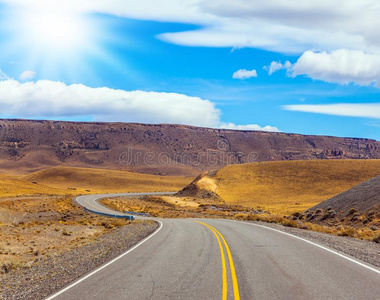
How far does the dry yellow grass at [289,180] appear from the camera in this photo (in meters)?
71.9

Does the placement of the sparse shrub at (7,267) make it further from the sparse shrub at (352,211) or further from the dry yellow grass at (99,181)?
the dry yellow grass at (99,181)

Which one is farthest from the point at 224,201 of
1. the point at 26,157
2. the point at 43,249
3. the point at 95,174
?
the point at 26,157

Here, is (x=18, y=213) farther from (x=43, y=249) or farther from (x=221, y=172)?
(x=221, y=172)

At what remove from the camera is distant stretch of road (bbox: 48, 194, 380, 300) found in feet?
27.2

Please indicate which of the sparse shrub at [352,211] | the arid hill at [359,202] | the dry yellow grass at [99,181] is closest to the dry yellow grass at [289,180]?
the arid hill at [359,202]

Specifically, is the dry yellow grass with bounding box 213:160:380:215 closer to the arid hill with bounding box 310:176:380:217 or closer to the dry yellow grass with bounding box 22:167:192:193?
the arid hill with bounding box 310:176:380:217

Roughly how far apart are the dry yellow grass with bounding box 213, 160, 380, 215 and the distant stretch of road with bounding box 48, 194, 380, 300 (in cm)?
5407

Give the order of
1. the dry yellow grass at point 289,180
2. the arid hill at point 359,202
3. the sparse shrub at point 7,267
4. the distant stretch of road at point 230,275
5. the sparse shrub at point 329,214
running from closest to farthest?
the distant stretch of road at point 230,275
the sparse shrub at point 7,267
the arid hill at point 359,202
the sparse shrub at point 329,214
the dry yellow grass at point 289,180

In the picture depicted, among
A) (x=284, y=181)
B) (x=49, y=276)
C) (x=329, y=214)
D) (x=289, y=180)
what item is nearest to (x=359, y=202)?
(x=329, y=214)

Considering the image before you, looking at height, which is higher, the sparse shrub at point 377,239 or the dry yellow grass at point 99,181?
the sparse shrub at point 377,239

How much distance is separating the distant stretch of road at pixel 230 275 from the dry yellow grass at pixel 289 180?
54069 mm

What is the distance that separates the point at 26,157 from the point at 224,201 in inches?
5963

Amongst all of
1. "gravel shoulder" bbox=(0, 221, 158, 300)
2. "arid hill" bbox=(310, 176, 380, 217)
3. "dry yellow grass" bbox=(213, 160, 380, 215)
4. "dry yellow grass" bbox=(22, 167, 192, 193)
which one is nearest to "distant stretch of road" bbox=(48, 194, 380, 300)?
"gravel shoulder" bbox=(0, 221, 158, 300)

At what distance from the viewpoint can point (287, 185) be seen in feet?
264
